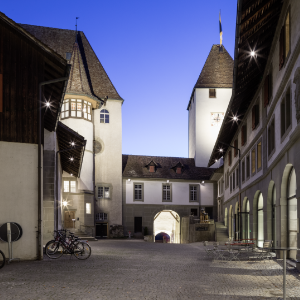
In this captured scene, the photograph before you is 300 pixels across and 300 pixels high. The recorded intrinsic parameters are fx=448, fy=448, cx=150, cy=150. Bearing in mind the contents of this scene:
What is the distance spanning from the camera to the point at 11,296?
28.6 ft

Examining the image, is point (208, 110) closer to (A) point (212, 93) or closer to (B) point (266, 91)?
(A) point (212, 93)

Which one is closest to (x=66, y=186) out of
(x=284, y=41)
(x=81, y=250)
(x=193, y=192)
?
(x=193, y=192)

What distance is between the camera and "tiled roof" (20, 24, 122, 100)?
175 ft

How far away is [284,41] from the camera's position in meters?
16.3

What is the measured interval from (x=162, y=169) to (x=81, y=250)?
39.5m

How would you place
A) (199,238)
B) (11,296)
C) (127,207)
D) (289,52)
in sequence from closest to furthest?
A: (11,296) < (289,52) < (199,238) < (127,207)

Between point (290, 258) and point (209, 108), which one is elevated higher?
point (209, 108)

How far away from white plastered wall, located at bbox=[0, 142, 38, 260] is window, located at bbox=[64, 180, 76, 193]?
28393mm

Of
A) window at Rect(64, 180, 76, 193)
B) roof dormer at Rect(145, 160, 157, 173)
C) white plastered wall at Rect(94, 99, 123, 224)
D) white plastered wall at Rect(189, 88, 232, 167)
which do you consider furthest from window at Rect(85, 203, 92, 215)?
white plastered wall at Rect(189, 88, 232, 167)

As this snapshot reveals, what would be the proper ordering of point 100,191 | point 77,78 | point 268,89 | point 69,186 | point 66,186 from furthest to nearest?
point 100,191, point 77,78, point 69,186, point 66,186, point 268,89

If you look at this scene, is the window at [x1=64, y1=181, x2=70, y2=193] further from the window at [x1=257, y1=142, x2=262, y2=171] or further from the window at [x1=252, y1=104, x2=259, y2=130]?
the window at [x1=257, y1=142, x2=262, y2=171]

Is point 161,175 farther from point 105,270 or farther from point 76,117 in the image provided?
point 105,270

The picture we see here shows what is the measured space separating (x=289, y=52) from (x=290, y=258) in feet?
25.0

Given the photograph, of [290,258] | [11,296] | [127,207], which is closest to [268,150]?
[290,258]
